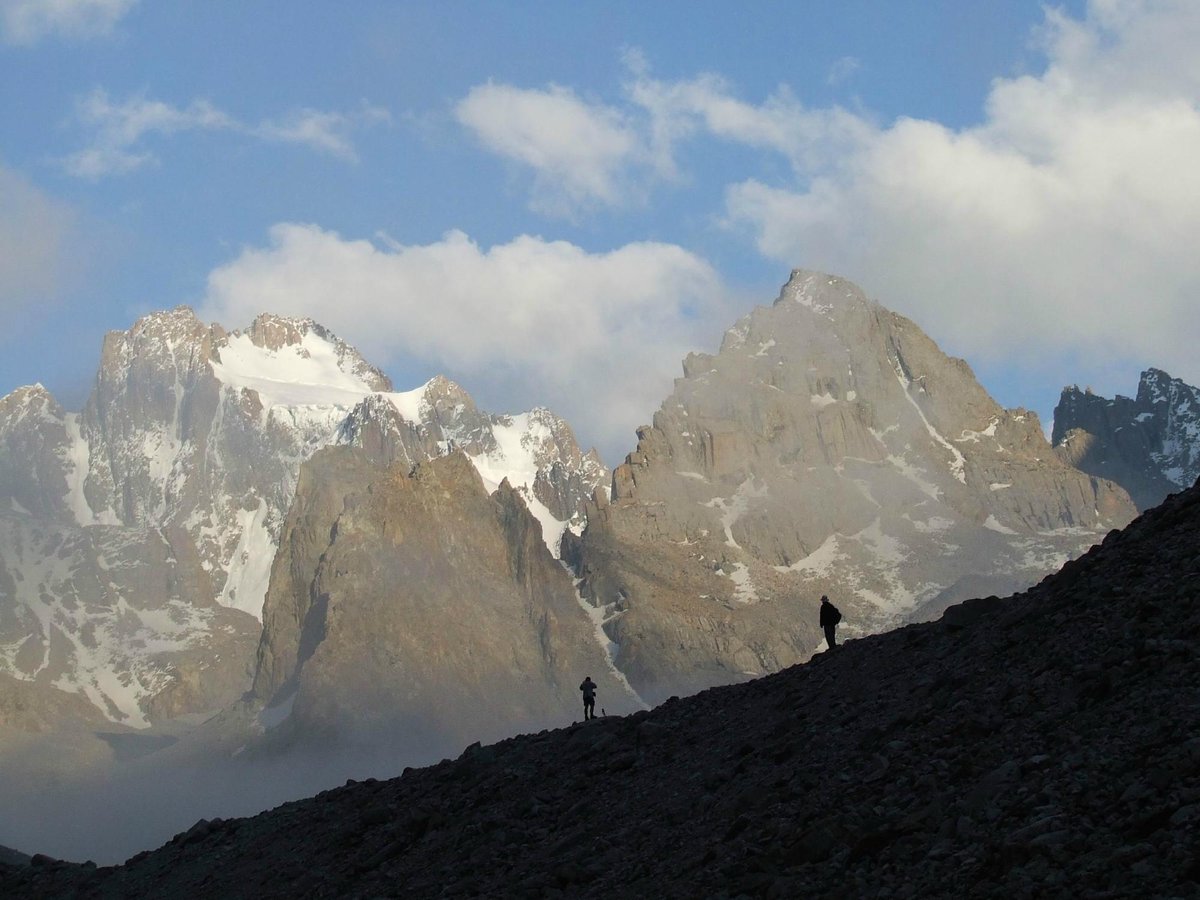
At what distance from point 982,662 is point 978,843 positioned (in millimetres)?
9755

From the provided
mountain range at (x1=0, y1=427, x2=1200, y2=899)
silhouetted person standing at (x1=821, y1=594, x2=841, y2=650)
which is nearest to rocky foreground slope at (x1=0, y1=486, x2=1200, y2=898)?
mountain range at (x1=0, y1=427, x2=1200, y2=899)

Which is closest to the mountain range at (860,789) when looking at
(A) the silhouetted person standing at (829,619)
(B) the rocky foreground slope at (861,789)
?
(B) the rocky foreground slope at (861,789)

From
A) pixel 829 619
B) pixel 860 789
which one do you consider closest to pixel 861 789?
pixel 860 789

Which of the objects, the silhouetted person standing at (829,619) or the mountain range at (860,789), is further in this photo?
the silhouetted person standing at (829,619)

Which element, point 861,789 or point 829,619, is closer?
point 861,789

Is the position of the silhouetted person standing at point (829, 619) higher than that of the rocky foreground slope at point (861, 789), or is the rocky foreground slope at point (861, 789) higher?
the silhouetted person standing at point (829, 619)

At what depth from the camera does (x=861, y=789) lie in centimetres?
3089

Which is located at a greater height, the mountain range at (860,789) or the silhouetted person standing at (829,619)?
the silhouetted person standing at (829,619)

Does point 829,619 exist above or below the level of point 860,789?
above

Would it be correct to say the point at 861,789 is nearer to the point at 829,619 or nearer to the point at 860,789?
the point at 860,789

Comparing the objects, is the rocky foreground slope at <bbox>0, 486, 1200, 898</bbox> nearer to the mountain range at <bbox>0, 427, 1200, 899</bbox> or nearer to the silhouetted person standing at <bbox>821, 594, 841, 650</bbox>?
the mountain range at <bbox>0, 427, 1200, 899</bbox>

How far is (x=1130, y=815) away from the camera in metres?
25.3

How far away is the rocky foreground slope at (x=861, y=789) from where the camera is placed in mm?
25906

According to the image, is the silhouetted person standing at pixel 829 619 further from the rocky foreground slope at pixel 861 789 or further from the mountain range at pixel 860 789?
the mountain range at pixel 860 789
